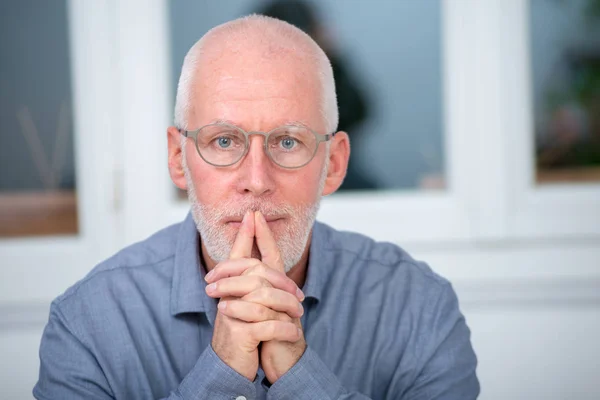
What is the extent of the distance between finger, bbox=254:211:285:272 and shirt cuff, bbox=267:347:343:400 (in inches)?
6.8

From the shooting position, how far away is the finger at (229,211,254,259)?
4.63 ft

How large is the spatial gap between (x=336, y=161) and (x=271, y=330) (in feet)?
1.64

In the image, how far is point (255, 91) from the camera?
1.45 metres

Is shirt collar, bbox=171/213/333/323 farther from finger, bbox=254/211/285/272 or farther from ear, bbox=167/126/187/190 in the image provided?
finger, bbox=254/211/285/272

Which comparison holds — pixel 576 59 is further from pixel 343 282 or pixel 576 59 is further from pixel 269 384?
pixel 269 384

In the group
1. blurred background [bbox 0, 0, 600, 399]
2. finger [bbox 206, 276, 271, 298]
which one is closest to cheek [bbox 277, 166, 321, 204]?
finger [bbox 206, 276, 271, 298]

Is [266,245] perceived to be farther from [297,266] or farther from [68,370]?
[68,370]

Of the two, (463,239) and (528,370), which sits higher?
(463,239)

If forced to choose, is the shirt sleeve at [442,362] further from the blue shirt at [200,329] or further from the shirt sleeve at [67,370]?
the shirt sleeve at [67,370]

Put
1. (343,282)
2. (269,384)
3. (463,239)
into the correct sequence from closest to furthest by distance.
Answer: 1. (269,384)
2. (343,282)
3. (463,239)

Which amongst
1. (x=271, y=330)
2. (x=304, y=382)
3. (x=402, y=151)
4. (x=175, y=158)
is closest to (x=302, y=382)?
(x=304, y=382)

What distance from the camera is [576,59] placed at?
313cm

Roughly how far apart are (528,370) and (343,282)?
65.2 inches

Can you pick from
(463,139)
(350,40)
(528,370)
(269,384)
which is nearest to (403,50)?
(350,40)
